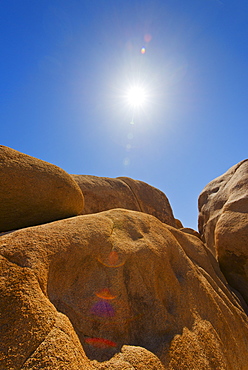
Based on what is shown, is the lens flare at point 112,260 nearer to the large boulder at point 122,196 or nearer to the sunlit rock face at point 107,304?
the sunlit rock face at point 107,304

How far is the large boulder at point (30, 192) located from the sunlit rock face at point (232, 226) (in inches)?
133

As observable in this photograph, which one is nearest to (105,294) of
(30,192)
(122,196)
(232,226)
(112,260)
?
(112,260)

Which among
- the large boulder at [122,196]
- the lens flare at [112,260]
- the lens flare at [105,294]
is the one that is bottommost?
the lens flare at [105,294]

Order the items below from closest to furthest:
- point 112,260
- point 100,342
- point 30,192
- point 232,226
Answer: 1. point 100,342
2. point 112,260
3. point 30,192
4. point 232,226

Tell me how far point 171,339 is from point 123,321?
0.48 metres

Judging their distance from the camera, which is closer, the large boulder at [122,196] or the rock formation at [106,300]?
the rock formation at [106,300]

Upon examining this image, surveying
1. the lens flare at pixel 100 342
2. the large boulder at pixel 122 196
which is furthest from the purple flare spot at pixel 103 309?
the large boulder at pixel 122 196

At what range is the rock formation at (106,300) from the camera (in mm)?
1740

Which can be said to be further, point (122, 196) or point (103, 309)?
point (122, 196)

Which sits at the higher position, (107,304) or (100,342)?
(107,304)

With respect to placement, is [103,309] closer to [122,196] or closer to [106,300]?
[106,300]

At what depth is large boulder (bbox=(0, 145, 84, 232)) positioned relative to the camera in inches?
131

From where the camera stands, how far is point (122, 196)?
8.43 meters

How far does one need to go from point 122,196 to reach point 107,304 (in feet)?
19.9
